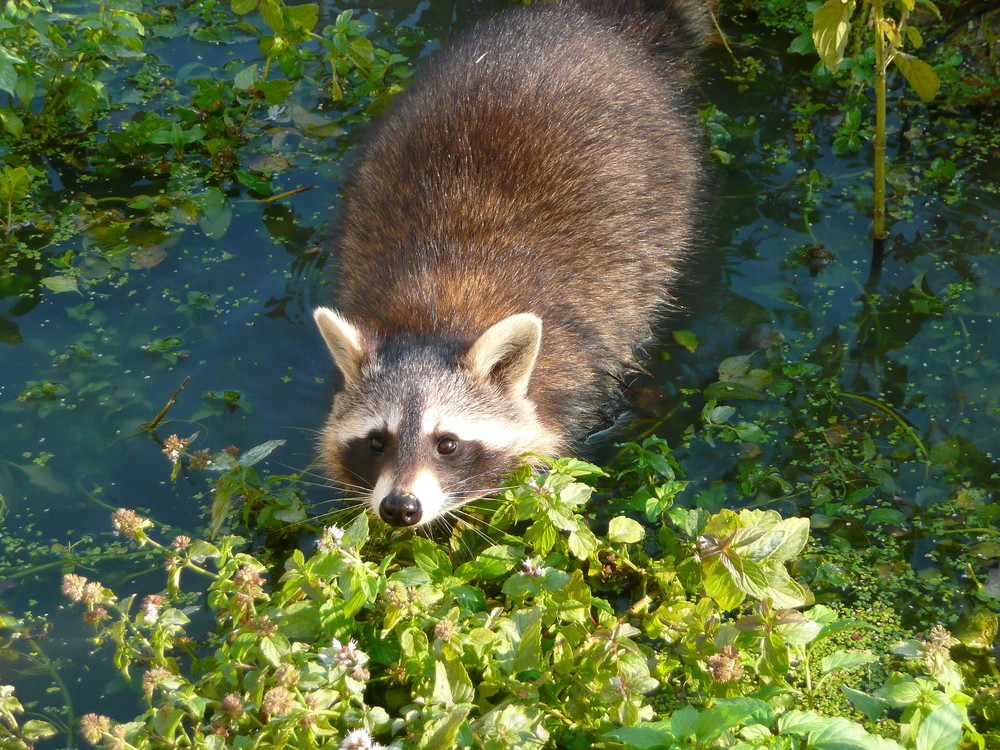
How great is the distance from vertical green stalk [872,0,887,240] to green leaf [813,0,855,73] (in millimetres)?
186

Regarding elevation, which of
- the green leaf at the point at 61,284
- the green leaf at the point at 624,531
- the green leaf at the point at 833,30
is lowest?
the green leaf at the point at 61,284

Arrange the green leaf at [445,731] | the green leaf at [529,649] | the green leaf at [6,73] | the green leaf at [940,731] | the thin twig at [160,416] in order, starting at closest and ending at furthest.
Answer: the green leaf at [940,731]
the green leaf at [445,731]
the green leaf at [529,649]
the thin twig at [160,416]
the green leaf at [6,73]

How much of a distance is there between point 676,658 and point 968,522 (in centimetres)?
147

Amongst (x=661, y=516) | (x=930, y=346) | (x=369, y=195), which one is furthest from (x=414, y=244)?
(x=930, y=346)

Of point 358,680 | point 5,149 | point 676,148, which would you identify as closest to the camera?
point 358,680

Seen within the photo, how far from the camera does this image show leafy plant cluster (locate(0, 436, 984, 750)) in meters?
2.72

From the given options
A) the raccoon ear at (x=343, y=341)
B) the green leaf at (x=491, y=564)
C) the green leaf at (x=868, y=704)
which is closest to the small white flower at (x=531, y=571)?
the green leaf at (x=491, y=564)

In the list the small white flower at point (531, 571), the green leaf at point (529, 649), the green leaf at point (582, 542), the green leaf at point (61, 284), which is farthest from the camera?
the green leaf at point (61, 284)

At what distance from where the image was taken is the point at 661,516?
429 cm

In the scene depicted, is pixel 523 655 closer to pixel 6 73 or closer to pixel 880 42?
pixel 880 42

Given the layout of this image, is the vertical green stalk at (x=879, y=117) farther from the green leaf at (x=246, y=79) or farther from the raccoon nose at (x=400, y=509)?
the green leaf at (x=246, y=79)

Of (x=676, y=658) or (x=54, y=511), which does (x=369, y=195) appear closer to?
(x=54, y=511)

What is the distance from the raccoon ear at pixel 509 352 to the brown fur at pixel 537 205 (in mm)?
132

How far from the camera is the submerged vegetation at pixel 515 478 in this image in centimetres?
297
